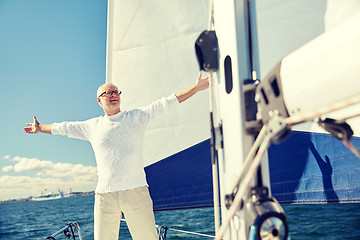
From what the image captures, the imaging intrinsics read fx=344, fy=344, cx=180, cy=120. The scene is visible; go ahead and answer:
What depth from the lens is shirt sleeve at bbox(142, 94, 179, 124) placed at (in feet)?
6.10

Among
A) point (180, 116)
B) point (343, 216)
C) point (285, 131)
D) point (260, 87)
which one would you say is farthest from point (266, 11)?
point (343, 216)

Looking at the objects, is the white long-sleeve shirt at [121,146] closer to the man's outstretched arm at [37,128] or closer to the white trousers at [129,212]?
the white trousers at [129,212]

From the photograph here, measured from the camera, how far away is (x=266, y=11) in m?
2.51

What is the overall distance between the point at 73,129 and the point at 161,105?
0.57m

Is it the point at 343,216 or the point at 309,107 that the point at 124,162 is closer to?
the point at 309,107

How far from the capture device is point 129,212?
6.12 feet

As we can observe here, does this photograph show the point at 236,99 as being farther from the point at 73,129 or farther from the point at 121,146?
the point at 73,129

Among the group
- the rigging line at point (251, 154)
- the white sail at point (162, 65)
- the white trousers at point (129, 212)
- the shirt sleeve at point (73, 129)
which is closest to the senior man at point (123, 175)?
the white trousers at point (129, 212)

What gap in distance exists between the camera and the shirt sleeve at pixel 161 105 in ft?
6.10

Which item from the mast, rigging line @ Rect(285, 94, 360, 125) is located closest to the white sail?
the mast

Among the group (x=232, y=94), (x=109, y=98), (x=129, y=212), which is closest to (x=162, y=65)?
(x=109, y=98)

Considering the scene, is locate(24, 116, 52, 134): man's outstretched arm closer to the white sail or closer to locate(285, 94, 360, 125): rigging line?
the white sail

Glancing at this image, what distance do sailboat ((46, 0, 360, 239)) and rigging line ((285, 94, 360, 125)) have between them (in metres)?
0.03

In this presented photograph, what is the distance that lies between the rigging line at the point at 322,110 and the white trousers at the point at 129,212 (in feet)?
4.19
